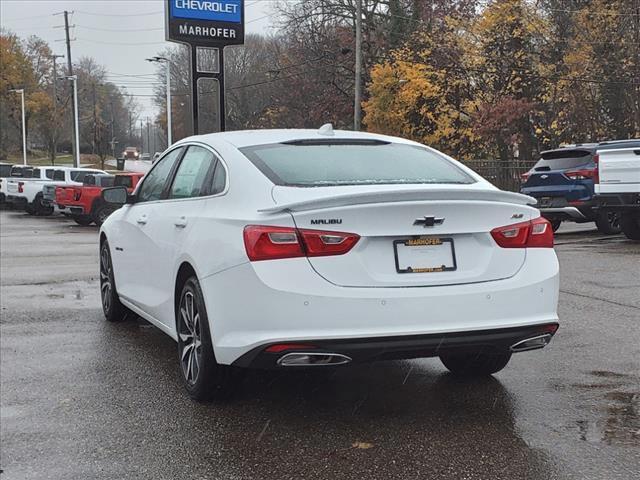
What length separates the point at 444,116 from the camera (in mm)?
31312

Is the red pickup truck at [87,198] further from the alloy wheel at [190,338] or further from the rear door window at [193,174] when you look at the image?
the alloy wheel at [190,338]

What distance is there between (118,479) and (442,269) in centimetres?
184

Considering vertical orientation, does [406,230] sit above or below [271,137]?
below

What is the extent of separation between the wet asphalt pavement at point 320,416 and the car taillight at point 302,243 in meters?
0.94

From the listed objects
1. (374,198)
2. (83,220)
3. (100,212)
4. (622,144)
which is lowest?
(83,220)

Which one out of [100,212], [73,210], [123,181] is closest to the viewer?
[123,181]

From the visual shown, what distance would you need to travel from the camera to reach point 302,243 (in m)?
3.73

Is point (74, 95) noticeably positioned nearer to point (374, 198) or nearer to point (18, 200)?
point (18, 200)

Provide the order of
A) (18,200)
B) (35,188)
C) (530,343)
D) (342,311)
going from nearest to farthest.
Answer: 1. (342,311)
2. (530,343)
3. (35,188)
4. (18,200)

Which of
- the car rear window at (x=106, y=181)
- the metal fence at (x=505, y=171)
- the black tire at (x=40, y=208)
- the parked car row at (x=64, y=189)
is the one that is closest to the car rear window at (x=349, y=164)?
the parked car row at (x=64, y=189)

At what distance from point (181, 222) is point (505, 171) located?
25395 mm

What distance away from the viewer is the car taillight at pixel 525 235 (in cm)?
405

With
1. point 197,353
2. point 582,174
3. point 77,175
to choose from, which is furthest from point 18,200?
point 197,353

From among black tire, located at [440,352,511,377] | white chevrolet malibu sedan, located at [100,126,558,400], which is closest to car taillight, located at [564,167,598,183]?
black tire, located at [440,352,511,377]
